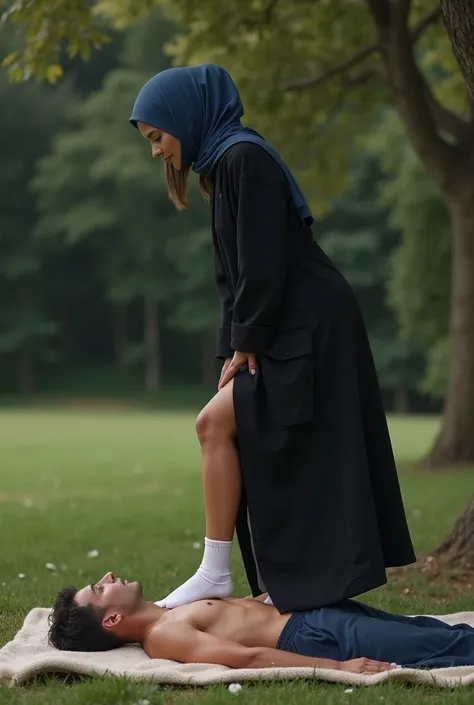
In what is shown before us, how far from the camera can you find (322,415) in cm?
500

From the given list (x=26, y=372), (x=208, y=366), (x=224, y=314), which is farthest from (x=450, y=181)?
(x=208, y=366)

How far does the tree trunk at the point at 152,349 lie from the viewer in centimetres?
5531

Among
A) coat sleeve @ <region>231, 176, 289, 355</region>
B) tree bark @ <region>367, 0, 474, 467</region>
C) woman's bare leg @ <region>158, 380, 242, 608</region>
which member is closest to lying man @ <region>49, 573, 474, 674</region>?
woman's bare leg @ <region>158, 380, 242, 608</region>

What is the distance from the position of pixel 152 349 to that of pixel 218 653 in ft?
166

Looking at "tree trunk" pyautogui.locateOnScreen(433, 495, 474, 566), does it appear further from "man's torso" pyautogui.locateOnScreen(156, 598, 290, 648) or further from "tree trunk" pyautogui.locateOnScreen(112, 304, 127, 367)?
"tree trunk" pyautogui.locateOnScreen(112, 304, 127, 367)

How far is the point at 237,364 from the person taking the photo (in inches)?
201

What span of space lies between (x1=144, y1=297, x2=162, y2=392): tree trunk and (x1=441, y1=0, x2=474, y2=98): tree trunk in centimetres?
4833

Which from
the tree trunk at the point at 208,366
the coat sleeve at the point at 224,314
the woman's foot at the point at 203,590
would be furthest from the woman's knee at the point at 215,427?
the tree trunk at the point at 208,366

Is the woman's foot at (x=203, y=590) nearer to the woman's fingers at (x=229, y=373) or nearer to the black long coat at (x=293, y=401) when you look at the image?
the black long coat at (x=293, y=401)

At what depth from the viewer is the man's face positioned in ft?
16.4

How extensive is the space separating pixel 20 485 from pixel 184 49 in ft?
19.5

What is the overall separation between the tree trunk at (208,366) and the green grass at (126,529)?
30.4m

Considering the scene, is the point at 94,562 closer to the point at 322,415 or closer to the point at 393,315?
Result: the point at 322,415

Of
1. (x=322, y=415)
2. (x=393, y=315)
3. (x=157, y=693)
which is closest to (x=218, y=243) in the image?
(x=322, y=415)
